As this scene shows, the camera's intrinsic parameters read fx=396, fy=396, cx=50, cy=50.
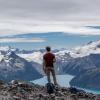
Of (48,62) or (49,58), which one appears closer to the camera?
(49,58)

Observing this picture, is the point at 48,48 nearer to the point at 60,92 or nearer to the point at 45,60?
the point at 45,60

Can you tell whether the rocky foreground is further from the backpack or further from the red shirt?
the red shirt

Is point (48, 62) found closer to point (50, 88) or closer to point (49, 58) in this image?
point (49, 58)

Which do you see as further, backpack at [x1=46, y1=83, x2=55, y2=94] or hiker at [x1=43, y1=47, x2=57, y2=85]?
hiker at [x1=43, y1=47, x2=57, y2=85]

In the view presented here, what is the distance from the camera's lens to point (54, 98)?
105ft

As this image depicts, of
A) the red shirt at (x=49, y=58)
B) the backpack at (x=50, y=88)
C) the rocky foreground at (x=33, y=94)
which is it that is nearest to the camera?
the rocky foreground at (x=33, y=94)

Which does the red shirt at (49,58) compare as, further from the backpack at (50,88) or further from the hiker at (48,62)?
the backpack at (50,88)

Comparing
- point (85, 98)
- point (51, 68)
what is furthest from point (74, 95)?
point (51, 68)

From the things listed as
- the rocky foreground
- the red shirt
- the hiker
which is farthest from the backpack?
the red shirt

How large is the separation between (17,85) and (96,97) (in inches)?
289

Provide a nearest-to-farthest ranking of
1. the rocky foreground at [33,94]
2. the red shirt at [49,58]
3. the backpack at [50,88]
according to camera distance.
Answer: the rocky foreground at [33,94]
the backpack at [50,88]
the red shirt at [49,58]

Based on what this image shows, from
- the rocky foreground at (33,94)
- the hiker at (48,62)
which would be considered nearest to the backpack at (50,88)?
the rocky foreground at (33,94)

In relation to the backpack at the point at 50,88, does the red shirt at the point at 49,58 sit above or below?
above

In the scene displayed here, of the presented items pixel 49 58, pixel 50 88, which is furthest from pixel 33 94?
pixel 49 58
